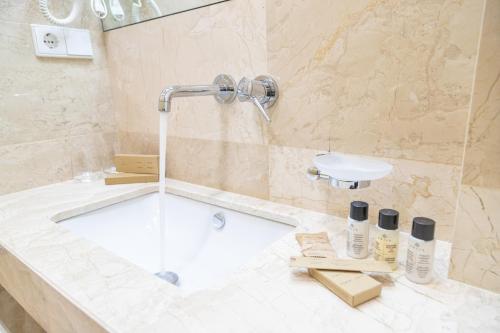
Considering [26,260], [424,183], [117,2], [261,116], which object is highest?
[117,2]

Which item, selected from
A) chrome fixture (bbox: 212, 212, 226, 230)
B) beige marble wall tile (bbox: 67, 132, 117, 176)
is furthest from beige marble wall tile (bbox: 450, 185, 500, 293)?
beige marble wall tile (bbox: 67, 132, 117, 176)

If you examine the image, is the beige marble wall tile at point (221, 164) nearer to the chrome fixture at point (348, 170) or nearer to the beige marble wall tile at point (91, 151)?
the chrome fixture at point (348, 170)

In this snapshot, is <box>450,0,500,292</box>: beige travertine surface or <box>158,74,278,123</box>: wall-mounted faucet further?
<box>158,74,278,123</box>: wall-mounted faucet

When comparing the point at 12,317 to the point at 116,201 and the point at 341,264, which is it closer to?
the point at 116,201

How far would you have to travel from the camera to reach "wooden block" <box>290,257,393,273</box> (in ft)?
1.59

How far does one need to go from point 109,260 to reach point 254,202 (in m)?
0.38

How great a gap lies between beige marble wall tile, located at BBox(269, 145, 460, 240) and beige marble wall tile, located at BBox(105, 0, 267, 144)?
113mm

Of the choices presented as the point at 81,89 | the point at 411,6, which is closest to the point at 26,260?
the point at 81,89

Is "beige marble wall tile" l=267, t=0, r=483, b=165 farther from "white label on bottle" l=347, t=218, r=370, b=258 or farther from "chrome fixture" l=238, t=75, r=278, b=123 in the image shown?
"white label on bottle" l=347, t=218, r=370, b=258

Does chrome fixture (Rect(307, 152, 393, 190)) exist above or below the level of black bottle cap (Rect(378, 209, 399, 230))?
above

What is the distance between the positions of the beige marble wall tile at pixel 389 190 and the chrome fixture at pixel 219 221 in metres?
0.16

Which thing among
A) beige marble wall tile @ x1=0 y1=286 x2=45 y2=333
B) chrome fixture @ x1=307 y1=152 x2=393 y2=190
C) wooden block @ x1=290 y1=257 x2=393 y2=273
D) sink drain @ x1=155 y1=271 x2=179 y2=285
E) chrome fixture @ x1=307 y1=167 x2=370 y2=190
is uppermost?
chrome fixture @ x1=307 y1=152 x2=393 y2=190

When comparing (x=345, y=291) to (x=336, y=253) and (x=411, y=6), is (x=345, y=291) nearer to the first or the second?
(x=336, y=253)

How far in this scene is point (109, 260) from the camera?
56cm
